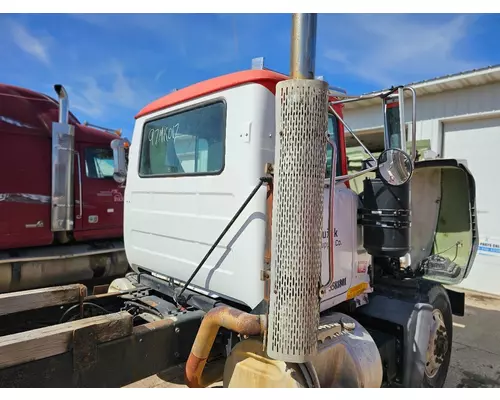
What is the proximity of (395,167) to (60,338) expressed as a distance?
193 cm

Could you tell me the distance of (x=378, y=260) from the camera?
3348 mm

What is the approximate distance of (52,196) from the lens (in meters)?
5.79

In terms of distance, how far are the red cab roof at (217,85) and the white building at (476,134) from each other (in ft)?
14.4

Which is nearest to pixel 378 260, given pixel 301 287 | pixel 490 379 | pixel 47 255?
pixel 490 379

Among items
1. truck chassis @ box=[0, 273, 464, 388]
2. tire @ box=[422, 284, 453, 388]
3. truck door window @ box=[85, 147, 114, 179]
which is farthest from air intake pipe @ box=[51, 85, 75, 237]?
tire @ box=[422, 284, 453, 388]

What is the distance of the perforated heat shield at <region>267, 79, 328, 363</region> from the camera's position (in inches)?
66.7

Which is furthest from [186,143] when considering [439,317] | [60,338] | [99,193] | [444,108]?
[444,108]

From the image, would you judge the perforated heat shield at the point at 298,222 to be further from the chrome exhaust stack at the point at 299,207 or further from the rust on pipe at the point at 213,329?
the rust on pipe at the point at 213,329

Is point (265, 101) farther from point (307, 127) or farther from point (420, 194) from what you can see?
point (420, 194)

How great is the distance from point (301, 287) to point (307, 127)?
710 mm

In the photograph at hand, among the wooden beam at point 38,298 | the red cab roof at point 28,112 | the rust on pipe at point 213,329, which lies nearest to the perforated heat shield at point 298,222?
the rust on pipe at point 213,329

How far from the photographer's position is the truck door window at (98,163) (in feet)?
Answer: 20.5

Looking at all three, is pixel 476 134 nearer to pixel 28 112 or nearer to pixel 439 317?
pixel 439 317

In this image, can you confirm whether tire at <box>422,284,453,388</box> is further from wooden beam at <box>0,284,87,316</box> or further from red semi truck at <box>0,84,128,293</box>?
red semi truck at <box>0,84,128,293</box>
